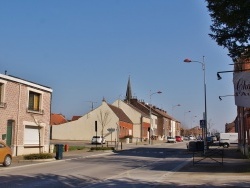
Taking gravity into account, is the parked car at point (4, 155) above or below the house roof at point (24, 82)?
below

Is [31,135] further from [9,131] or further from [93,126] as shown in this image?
[93,126]

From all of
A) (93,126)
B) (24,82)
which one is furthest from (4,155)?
(93,126)

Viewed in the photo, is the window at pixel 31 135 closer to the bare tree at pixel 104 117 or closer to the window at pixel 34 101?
the window at pixel 34 101

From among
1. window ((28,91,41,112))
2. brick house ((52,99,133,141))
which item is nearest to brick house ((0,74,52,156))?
window ((28,91,41,112))

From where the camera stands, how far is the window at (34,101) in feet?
119

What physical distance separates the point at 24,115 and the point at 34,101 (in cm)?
258

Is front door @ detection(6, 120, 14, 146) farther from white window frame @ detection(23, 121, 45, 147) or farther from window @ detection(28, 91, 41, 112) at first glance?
window @ detection(28, 91, 41, 112)

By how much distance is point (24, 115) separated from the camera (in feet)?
113

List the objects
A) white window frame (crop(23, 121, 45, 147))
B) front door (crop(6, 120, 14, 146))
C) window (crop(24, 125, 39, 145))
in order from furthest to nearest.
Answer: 1. window (crop(24, 125, 39, 145))
2. white window frame (crop(23, 121, 45, 147))
3. front door (crop(6, 120, 14, 146))


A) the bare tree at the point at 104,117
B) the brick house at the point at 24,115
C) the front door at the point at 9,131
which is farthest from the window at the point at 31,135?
the bare tree at the point at 104,117

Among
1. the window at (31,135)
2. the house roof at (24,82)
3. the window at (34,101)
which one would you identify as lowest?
the window at (31,135)

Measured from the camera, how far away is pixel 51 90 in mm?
39500

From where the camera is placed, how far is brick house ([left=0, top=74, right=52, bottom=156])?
3183 centimetres

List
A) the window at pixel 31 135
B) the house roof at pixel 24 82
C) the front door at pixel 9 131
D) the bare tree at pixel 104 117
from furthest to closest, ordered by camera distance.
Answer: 1. the bare tree at pixel 104 117
2. the window at pixel 31 135
3. the front door at pixel 9 131
4. the house roof at pixel 24 82
